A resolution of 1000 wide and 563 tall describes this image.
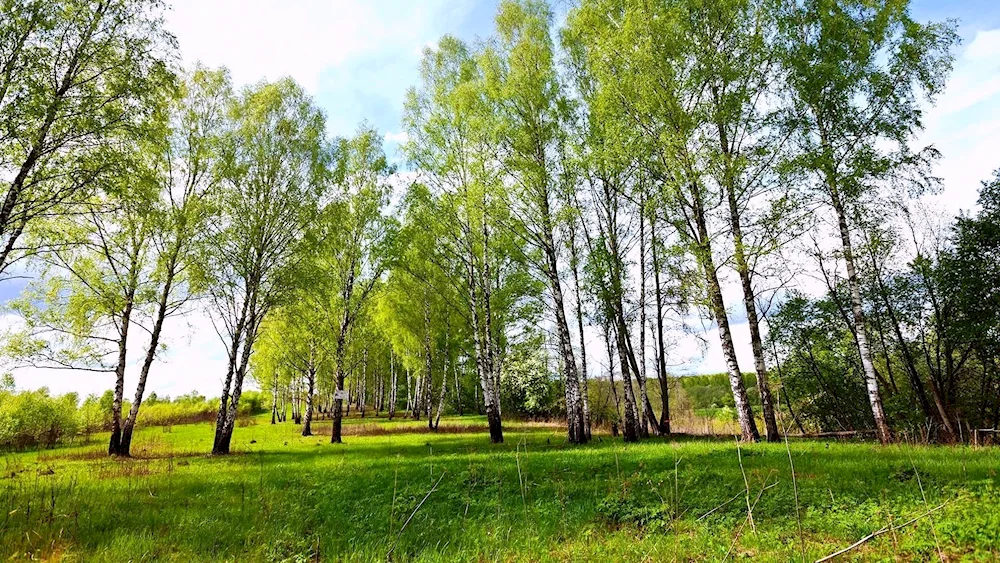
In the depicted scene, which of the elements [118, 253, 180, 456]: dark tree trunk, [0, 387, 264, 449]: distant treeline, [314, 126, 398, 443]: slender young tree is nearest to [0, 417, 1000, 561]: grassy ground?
[118, 253, 180, 456]: dark tree trunk

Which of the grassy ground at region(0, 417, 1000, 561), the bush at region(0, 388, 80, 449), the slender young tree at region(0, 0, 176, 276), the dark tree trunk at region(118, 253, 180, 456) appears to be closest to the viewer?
the grassy ground at region(0, 417, 1000, 561)

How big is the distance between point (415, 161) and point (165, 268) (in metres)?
10.7

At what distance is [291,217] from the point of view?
18766 mm

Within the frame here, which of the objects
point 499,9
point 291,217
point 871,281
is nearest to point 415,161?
point 291,217

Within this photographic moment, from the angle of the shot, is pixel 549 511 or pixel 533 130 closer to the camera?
pixel 549 511

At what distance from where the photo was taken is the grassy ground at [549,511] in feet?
16.6

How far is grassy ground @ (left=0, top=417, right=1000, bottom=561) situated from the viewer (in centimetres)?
507

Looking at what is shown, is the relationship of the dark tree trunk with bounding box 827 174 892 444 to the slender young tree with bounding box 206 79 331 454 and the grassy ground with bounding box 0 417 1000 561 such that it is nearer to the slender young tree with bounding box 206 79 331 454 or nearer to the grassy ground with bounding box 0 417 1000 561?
the grassy ground with bounding box 0 417 1000 561

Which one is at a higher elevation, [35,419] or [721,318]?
[721,318]

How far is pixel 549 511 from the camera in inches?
277

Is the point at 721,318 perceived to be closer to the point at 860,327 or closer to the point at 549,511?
the point at 860,327

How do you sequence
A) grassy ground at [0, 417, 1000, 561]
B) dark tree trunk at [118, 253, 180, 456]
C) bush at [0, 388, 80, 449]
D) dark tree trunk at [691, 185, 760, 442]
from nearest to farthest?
grassy ground at [0, 417, 1000, 561] < dark tree trunk at [691, 185, 760, 442] < dark tree trunk at [118, 253, 180, 456] < bush at [0, 388, 80, 449]

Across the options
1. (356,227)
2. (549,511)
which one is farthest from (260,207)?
(549,511)

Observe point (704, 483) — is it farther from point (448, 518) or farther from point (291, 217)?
point (291, 217)
